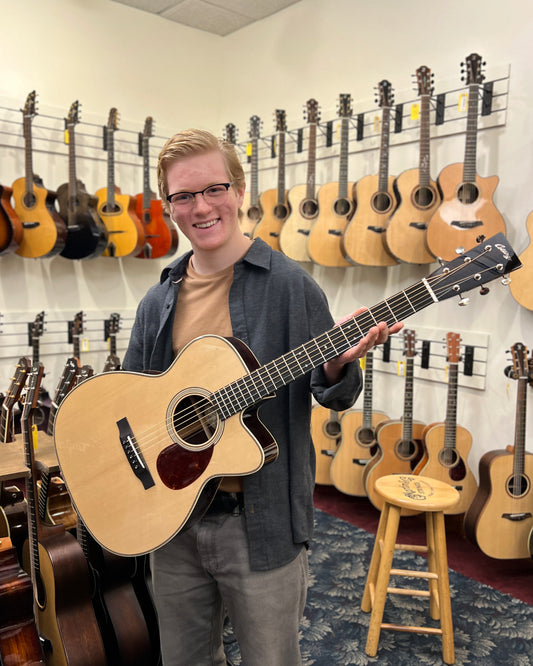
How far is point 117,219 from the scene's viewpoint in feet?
13.0

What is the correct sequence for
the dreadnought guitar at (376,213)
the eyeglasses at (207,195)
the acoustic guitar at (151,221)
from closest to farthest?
1. the eyeglasses at (207,195)
2. the dreadnought guitar at (376,213)
3. the acoustic guitar at (151,221)

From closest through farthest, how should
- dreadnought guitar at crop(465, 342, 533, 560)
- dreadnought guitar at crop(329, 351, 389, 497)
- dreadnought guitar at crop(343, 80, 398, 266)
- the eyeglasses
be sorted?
1. the eyeglasses
2. dreadnought guitar at crop(465, 342, 533, 560)
3. dreadnought guitar at crop(343, 80, 398, 266)
4. dreadnought guitar at crop(329, 351, 389, 497)

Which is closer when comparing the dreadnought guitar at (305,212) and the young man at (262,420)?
the young man at (262,420)

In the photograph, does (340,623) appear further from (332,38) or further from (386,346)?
(332,38)

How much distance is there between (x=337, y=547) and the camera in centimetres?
301

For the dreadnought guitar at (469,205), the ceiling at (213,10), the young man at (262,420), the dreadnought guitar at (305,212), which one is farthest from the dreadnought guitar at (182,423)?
the ceiling at (213,10)

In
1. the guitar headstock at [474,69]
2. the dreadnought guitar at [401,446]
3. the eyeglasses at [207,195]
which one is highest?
the guitar headstock at [474,69]

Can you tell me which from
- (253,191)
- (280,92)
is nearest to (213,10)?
(280,92)

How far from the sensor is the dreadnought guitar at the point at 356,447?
3396 millimetres

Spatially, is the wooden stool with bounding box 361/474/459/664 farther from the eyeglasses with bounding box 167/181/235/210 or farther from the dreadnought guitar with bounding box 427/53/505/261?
Result: the eyeglasses with bounding box 167/181/235/210

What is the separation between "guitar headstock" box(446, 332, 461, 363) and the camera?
2998 mm

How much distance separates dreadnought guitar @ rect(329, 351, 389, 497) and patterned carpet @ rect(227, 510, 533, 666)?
1.77ft

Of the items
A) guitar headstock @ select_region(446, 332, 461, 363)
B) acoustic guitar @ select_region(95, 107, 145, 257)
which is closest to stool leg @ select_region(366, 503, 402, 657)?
guitar headstock @ select_region(446, 332, 461, 363)

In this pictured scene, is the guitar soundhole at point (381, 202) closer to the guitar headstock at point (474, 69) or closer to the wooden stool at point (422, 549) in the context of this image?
the guitar headstock at point (474, 69)
